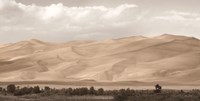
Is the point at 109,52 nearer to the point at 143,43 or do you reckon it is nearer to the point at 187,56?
the point at 143,43

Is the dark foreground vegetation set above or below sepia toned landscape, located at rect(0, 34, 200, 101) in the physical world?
below

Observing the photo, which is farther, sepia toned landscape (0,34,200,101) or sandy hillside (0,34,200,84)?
sandy hillside (0,34,200,84)

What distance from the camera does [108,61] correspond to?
9019 cm

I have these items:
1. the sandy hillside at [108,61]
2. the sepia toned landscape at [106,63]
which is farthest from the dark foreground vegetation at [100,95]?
the sandy hillside at [108,61]

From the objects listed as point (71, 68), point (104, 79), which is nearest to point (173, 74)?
point (104, 79)

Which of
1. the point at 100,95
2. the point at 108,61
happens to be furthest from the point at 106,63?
the point at 100,95

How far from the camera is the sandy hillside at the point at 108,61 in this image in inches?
3113

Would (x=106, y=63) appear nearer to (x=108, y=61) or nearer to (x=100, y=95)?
(x=108, y=61)

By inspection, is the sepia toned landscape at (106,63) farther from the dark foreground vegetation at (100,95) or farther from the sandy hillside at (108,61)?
the dark foreground vegetation at (100,95)

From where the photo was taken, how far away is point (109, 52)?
9931 cm

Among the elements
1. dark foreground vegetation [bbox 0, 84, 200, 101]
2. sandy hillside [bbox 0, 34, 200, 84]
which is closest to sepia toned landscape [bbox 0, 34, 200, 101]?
sandy hillside [bbox 0, 34, 200, 84]

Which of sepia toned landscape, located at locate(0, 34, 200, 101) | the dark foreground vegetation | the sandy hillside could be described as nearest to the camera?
the dark foreground vegetation

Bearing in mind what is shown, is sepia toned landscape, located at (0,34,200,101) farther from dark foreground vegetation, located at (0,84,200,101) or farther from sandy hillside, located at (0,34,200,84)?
dark foreground vegetation, located at (0,84,200,101)

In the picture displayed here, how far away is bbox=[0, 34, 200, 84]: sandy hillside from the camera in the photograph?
259 ft
